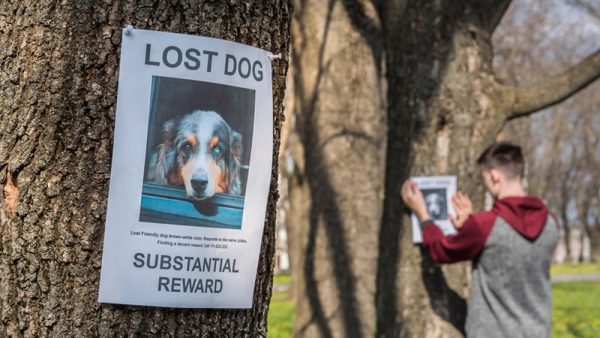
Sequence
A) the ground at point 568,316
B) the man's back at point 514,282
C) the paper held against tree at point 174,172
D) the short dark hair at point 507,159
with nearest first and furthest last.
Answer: the paper held against tree at point 174,172 → the man's back at point 514,282 → the short dark hair at point 507,159 → the ground at point 568,316

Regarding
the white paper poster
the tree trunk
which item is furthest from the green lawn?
the white paper poster

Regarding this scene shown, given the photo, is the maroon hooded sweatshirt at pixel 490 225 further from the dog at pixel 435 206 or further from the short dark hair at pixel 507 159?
the dog at pixel 435 206

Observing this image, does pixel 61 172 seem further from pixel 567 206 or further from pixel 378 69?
pixel 567 206

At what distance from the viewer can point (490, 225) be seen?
4.90 meters

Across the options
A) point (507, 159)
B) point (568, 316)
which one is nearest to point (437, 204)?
point (507, 159)

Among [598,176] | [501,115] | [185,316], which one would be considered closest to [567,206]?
[598,176]

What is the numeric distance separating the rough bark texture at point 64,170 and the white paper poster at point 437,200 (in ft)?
11.3

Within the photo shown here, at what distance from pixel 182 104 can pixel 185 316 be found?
0.52 meters

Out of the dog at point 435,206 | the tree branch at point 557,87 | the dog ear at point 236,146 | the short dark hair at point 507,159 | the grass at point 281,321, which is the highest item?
the tree branch at point 557,87

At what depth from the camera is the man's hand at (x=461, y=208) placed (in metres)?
5.42

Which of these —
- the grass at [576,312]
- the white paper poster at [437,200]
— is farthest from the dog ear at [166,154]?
the grass at [576,312]

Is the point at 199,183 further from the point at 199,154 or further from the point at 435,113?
the point at 435,113

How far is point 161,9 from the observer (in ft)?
7.62

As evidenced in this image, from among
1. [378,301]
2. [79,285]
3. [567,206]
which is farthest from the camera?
[567,206]
